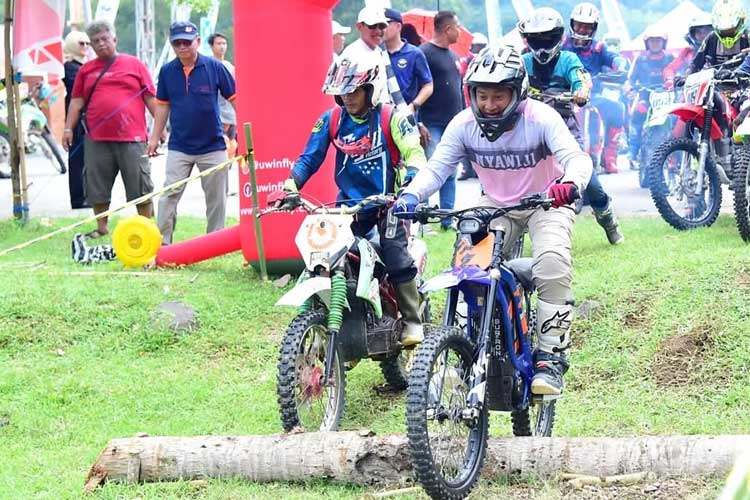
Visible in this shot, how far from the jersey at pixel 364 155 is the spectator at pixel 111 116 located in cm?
487

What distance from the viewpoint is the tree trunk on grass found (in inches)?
187

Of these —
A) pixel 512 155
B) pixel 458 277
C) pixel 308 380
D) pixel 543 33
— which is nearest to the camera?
pixel 458 277

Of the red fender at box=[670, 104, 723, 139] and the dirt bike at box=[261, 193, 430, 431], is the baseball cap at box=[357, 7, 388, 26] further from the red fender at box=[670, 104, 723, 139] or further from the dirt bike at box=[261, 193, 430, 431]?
the dirt bike at box=[261, 193, 430, 431]

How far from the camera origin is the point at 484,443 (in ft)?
16.0

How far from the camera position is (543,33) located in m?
9.30

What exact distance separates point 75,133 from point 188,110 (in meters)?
2.48

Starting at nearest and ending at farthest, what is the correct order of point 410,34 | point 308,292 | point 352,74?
point 308,292, point 352,74, point 410,34

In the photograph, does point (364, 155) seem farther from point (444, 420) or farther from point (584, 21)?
point (584, 21)

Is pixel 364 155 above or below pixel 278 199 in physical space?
above

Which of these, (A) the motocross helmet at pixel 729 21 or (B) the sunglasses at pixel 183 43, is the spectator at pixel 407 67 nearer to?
(B) the sunglasses at pixel 183 43

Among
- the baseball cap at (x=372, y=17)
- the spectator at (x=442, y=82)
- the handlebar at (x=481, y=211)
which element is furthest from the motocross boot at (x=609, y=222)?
the handlebar at (x=481, y=211)

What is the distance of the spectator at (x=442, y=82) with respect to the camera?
1192 cm

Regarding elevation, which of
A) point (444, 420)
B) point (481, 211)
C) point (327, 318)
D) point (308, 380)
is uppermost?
point (481, 211)

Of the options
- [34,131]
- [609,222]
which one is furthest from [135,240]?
[34,131]
